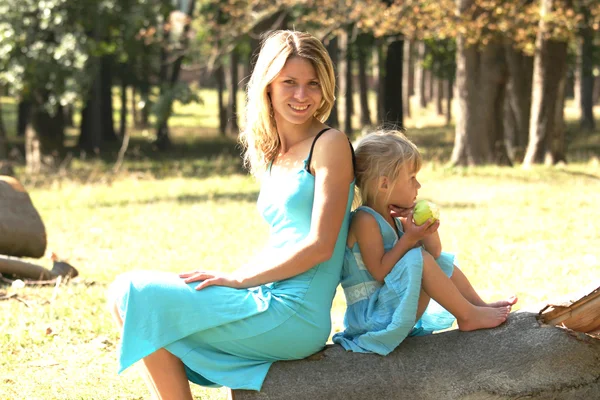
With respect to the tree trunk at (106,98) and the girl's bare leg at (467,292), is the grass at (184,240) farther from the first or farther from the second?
the tree trunk at (106,98)

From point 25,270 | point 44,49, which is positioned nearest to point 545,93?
point 44,49

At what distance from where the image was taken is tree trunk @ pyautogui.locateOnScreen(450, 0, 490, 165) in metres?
17.4

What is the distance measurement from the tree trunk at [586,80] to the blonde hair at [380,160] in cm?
2420

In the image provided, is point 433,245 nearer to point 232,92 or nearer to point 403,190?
point 403,190

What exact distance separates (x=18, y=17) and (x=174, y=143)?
1163 centimetres

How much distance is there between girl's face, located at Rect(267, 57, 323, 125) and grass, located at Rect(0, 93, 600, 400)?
5.16ft

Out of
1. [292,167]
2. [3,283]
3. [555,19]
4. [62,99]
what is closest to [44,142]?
[62,99]

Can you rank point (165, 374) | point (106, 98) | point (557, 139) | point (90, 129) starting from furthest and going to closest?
point (106, 98), point (90, 129), point (557, 139), point (165, 374)

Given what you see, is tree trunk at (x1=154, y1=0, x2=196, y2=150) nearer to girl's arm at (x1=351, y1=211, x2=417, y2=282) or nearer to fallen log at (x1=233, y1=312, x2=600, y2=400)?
girl's arm at (x1=351, y1=211, x2=417, y2=282)

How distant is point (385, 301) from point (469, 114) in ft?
45.9

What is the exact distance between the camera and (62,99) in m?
19.0

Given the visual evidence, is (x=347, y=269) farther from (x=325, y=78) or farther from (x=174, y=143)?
(x=174, y=143)

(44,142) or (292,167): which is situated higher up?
(292,167)

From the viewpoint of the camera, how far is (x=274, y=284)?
154 inches
